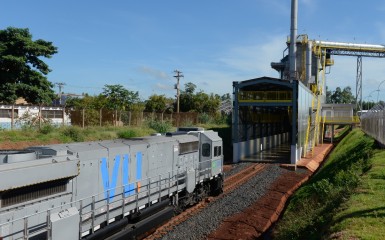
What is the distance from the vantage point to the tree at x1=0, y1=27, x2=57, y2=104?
3497cm

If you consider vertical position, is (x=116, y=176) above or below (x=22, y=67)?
below

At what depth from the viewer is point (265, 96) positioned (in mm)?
37406

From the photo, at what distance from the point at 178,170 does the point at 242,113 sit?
23.4 m

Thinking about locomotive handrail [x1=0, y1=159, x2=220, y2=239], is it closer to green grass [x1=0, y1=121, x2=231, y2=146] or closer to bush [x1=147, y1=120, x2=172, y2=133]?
green grass [x1=0, y1=121, x2=231, y2=146]

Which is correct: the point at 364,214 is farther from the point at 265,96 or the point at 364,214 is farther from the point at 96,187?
the point at 265,96

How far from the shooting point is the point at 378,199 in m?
12.5

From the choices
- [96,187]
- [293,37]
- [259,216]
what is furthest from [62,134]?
[293,37]

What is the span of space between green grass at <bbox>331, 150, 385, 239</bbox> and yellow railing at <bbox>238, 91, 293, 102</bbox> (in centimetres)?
2144

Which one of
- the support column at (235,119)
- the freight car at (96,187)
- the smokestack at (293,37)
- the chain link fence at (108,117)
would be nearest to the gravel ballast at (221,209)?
the freight car at (96,187)

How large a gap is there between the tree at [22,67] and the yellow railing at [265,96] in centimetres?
1867

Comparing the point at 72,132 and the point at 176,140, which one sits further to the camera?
the point at 72,132

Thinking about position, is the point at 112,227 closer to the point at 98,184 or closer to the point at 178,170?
the point at 98,184

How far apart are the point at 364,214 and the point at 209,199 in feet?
35.4

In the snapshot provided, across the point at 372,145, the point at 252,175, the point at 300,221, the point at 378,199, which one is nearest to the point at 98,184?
the point at 300,221
